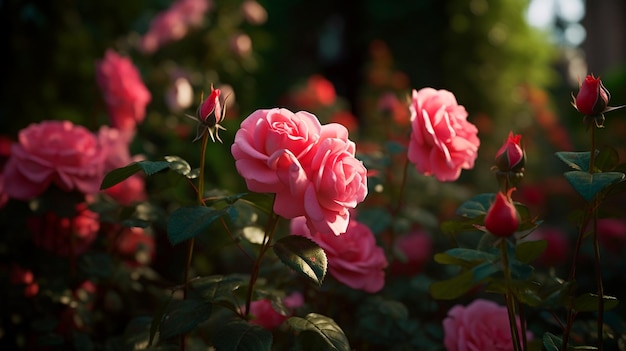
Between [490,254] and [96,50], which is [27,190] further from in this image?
[96,50]

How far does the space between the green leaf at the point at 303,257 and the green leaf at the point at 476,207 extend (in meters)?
0.23

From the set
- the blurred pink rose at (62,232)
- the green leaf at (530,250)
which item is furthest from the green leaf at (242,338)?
the blurred pink rose at (62,232)

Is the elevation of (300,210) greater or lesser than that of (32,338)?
greater

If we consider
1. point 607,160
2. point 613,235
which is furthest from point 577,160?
point 613,235

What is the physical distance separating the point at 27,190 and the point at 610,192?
99 centimetres

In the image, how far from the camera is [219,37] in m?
2.51

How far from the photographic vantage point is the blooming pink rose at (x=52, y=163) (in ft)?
3.55

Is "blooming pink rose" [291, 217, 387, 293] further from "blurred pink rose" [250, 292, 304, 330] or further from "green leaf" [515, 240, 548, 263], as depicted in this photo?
"green leaf" [515, 240, 548, 263]

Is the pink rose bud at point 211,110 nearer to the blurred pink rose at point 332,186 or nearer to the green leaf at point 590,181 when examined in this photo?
the blurred pink rose at point 332,186

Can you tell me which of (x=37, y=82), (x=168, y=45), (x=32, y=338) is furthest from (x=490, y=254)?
(x=168, y=45)

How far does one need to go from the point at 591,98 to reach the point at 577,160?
97 mm

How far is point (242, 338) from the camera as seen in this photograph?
2.40 feet

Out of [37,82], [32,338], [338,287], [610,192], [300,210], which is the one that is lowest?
[32,338]

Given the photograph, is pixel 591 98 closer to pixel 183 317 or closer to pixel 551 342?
pixel 551 342
